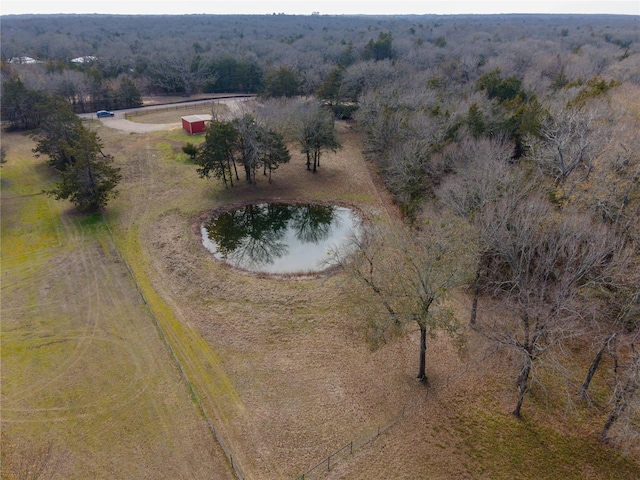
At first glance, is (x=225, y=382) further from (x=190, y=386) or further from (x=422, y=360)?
(x=422, y=360)

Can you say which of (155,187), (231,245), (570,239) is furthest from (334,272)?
(155,187)

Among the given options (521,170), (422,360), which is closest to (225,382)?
(422,360)

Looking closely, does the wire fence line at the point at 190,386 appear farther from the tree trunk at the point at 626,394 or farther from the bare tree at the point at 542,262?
the tree trunk at the point at 626,394

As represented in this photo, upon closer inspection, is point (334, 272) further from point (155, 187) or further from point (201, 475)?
point (155, 187)

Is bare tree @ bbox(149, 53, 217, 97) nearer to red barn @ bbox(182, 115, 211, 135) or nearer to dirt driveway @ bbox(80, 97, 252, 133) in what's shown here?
dirt driveway @ bbox(80, 97, 252, 133)

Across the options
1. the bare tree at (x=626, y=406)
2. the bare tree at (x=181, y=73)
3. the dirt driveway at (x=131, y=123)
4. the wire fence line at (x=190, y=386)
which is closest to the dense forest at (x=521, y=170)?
the bare tree at (x=626, y=406)
